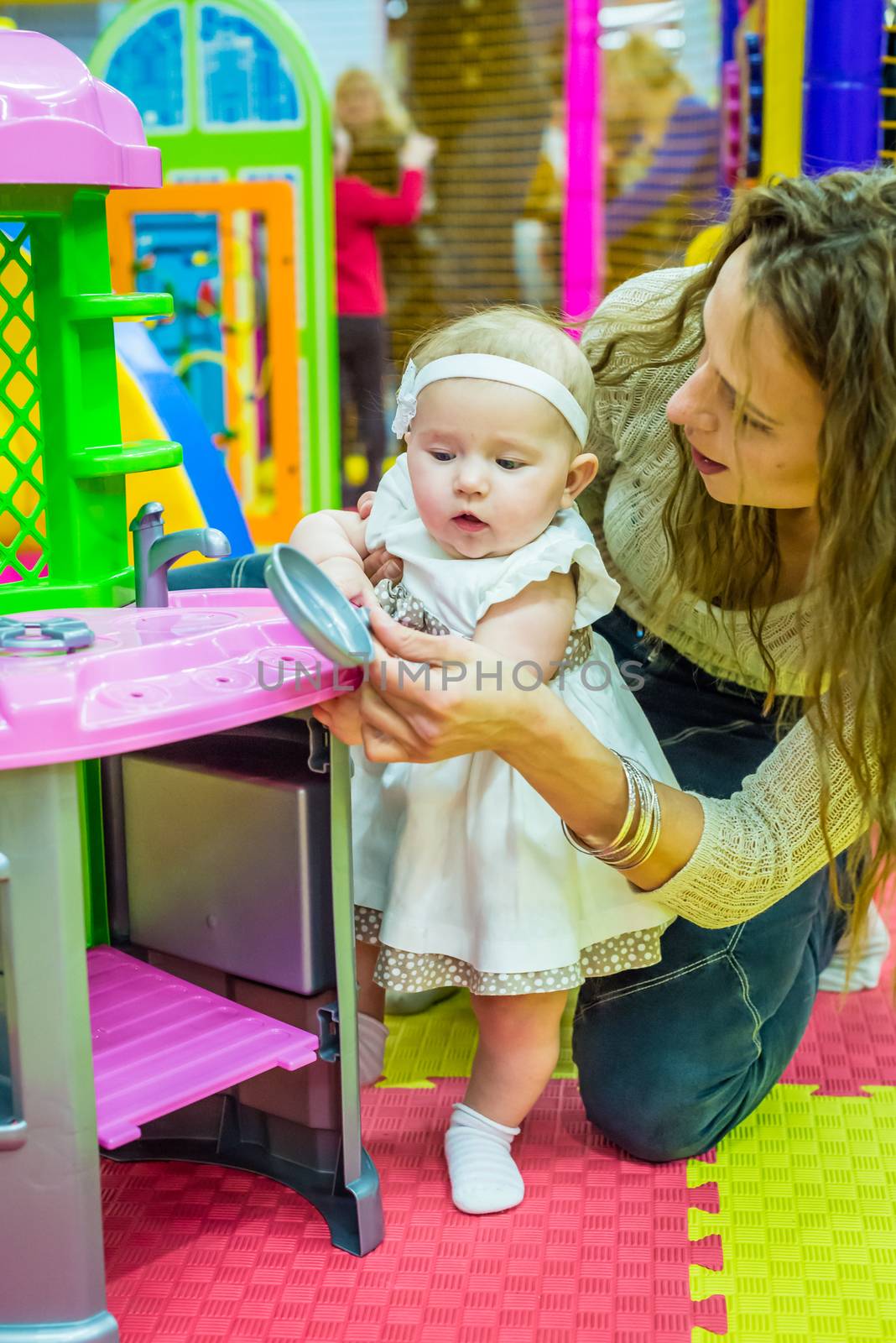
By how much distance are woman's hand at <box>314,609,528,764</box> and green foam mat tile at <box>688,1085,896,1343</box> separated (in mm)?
474

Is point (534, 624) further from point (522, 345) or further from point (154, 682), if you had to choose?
point (154, 682)

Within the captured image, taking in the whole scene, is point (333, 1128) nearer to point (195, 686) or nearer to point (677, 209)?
point (195, 686)

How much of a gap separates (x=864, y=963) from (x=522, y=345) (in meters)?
0.90

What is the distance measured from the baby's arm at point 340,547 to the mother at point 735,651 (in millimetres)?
37

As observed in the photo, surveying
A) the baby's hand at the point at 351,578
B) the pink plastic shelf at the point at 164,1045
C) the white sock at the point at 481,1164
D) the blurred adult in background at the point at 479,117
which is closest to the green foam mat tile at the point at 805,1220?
the white sock at the point at 481,1164

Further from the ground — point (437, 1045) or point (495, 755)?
point (495, 755)

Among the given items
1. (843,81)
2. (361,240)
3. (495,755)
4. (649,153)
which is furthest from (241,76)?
(495,755)

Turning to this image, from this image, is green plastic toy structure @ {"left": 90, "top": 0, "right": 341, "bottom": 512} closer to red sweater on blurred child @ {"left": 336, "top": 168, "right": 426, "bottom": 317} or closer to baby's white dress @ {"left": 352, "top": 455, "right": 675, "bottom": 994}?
red sweater on blurred child @ {"left": 336, "top": 168, "right": 426, "bottom": 317}

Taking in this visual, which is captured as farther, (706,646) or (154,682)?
(706,646)

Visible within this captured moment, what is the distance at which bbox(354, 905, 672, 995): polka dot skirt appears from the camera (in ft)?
3.80

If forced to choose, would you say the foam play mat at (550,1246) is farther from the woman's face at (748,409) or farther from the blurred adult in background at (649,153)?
the blurred adult in background at (649,153)

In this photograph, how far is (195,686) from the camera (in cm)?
92

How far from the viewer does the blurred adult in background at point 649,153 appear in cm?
438

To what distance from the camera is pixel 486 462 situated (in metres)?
1.14
